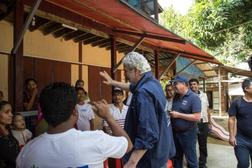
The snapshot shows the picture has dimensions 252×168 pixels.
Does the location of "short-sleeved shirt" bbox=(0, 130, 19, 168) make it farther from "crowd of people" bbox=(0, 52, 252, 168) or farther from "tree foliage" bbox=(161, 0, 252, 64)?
"tree foliage" bbox=(161, 0, 252, 64)

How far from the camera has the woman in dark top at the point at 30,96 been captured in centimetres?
500

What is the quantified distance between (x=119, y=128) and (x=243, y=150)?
3.16 metres

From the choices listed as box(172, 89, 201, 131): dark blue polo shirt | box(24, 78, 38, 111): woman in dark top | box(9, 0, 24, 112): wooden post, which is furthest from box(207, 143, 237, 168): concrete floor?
box(9, 0, 24, 112): wooden post

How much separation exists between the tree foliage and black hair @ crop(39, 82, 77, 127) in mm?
11369

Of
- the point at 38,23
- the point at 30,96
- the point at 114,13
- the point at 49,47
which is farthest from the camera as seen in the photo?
the point at 49,47

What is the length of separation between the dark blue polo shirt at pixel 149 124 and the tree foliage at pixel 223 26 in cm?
1016

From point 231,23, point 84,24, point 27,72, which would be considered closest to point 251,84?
point 84,24

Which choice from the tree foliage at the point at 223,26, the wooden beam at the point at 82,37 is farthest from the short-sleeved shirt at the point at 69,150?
the tree foliage at the point at 223,26

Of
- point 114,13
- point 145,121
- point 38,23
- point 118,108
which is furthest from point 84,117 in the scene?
point 145,121

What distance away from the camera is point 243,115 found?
4660 mm

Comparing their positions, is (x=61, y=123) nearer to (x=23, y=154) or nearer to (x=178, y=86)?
(x=23, y=154)

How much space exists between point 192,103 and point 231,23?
30.7ft

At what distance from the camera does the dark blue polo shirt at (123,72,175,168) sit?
265 cm

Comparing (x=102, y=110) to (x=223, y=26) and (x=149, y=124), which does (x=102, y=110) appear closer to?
(x=149, y=124)
